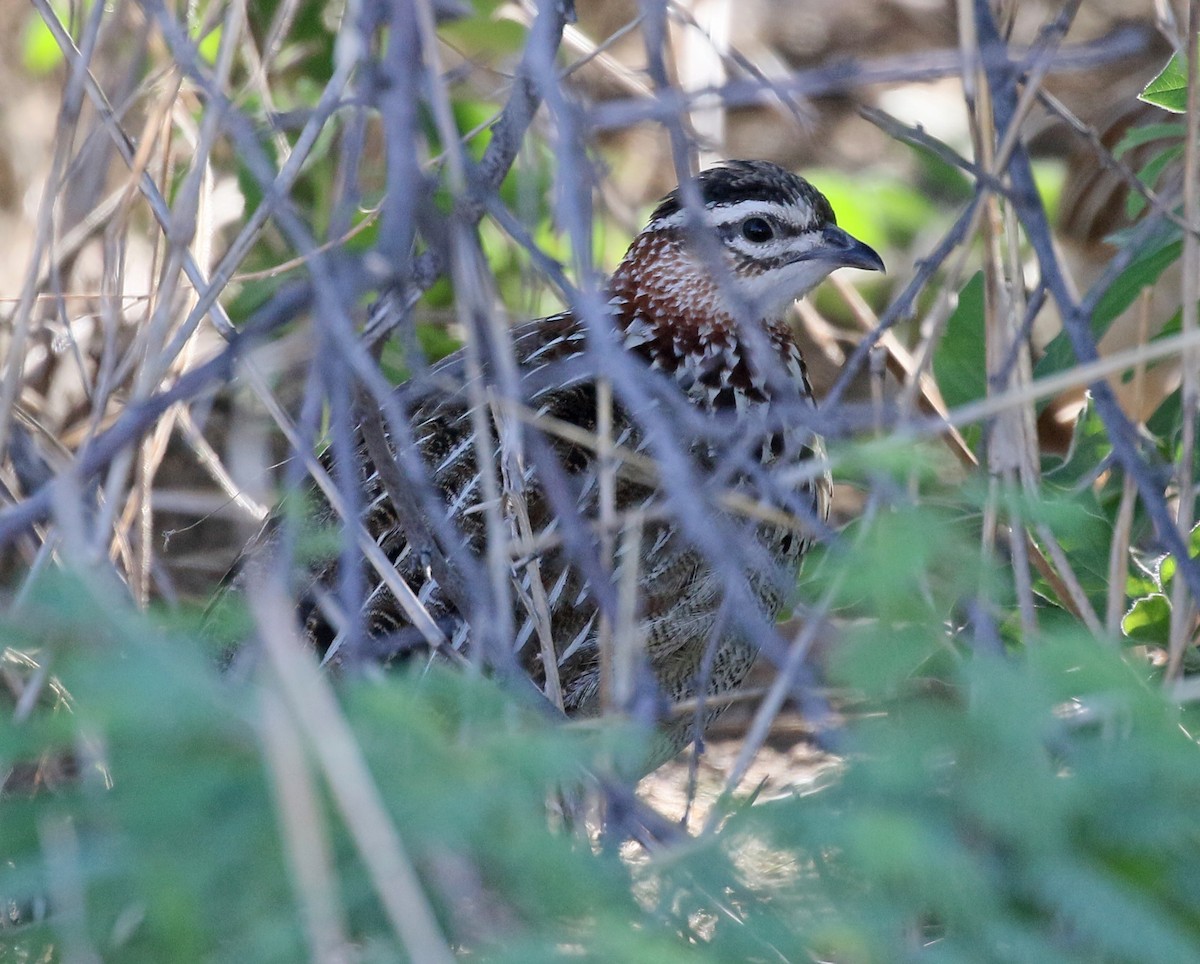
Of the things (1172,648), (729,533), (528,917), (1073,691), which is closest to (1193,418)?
(1172,648)

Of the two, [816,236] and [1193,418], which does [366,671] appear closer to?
[1193,418]

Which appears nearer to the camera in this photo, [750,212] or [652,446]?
[652,446]

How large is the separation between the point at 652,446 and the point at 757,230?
54cm

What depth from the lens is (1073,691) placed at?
1.22 meters

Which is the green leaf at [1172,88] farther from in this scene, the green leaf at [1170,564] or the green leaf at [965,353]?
the green leaf at [1170,564]

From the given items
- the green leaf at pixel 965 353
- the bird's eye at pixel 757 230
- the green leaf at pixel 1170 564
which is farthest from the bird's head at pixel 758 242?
the green leaf at pixel 1170 564

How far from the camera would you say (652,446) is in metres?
2.66

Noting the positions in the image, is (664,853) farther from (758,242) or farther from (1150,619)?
(758,242)

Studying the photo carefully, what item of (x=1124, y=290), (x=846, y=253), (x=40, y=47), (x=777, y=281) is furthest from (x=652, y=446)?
(x=40, y=47)

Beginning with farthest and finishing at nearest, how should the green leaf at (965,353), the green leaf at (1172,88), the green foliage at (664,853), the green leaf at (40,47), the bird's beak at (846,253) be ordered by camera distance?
1. the green leaf at (40,47)
2. the bird's beak at (846,253)
3. the green leaf at (965,353)
4. the green leaf at (1172,88)
5. the green foliage at (664,853)

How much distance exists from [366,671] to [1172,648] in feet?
3.80

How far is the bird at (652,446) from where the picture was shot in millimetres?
2615

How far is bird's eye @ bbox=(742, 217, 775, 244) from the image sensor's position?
2.90 m

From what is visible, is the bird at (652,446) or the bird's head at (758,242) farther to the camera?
the bird's head at (758,242)
